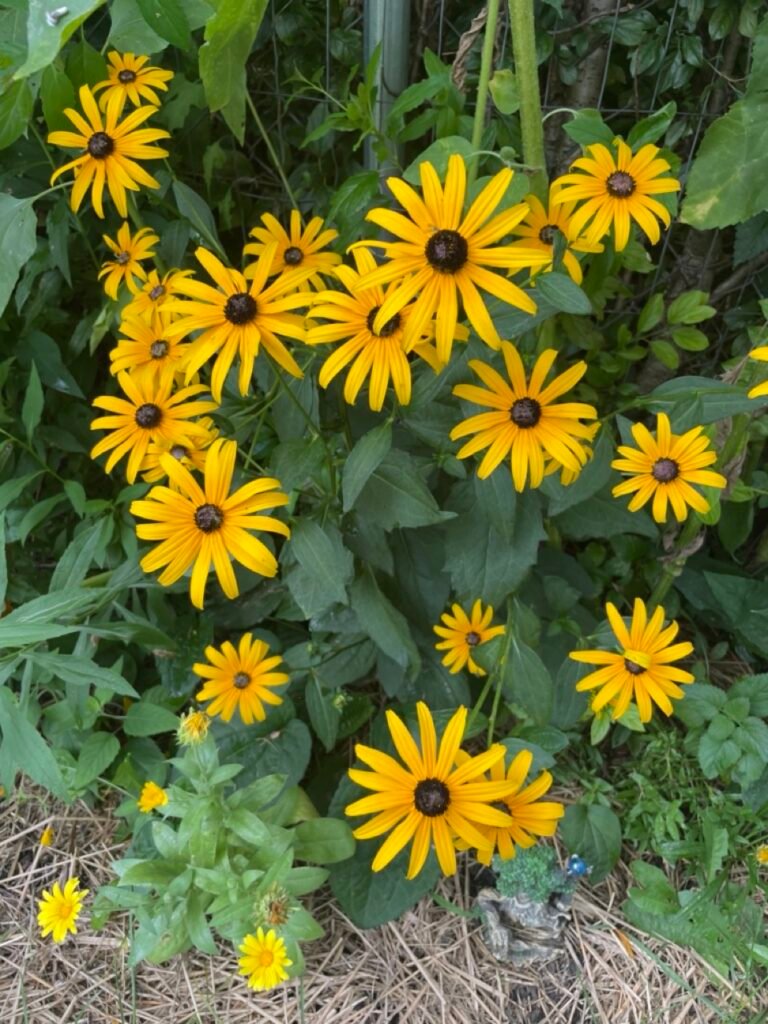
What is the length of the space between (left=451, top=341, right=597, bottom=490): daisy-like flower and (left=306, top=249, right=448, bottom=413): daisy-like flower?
106 mm

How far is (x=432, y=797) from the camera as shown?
97 cm

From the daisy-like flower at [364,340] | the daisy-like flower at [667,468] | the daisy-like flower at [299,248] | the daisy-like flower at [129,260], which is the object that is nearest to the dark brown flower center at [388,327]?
the daisy-like flower at [364,340]

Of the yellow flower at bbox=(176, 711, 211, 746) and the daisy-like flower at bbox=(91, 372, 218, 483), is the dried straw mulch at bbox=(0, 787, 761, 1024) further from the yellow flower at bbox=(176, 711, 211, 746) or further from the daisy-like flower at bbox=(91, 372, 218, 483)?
the daisy-like flower at bbox=(91, 372, 218, 483)

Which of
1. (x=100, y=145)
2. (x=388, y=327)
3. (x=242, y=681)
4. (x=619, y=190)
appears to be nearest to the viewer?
(x=388, y=327)

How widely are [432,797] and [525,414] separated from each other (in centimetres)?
43

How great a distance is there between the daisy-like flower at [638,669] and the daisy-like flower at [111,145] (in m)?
0.82

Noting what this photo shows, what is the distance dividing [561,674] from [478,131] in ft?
2.56

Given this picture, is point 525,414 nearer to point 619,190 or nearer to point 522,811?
point 619,190

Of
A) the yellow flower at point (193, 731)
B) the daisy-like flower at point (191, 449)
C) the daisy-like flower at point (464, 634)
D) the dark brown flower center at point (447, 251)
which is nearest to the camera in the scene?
the dark brown flower center at point (447, 251)

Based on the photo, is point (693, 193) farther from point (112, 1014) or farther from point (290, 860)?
point (112, 1014)

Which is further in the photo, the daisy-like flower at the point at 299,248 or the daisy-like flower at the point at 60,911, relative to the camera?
the daisy-like flower at the point at 60,911

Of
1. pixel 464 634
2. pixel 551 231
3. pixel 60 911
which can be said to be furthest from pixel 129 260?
pixel 60 911

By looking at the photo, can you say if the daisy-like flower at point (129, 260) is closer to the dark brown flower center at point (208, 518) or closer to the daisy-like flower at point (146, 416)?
the daisy-like flower at point (146, 416)

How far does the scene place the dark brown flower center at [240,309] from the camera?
0.94 metres
